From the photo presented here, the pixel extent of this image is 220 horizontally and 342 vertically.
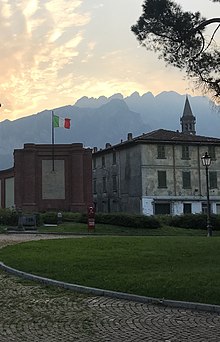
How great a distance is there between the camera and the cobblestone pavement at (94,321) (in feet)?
22.9

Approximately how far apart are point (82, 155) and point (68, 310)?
43866 millimetres

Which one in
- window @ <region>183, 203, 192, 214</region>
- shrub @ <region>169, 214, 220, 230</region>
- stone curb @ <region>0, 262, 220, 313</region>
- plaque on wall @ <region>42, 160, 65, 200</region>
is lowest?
stone curb @ <region>0, 262, 220, 313</region>

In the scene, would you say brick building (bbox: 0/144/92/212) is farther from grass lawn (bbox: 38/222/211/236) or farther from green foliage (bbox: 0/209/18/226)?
grass lawn (bbox: 38/222/211/236)

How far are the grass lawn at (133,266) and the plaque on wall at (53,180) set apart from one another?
32.0 m

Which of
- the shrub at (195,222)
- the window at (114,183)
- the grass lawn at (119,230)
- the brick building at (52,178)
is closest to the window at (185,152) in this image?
the window at (114,183)

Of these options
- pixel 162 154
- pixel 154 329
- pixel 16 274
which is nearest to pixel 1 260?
pixel 16 274

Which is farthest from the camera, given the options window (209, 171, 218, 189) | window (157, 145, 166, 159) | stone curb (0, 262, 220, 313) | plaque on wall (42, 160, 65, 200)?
window (209, 171, 218, 189)

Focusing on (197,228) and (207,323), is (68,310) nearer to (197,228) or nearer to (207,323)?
(207,323)

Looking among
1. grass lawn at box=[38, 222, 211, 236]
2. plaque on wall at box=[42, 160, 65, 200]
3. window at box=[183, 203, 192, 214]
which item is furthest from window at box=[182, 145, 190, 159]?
grass lawn at box=[38, 222, 211, 236]

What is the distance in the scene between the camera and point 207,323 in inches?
301

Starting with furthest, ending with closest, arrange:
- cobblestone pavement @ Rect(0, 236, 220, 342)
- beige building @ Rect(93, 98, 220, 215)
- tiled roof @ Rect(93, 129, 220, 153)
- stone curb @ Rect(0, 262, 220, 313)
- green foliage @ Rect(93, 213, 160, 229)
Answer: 1. tiled roof @ Rect(93, 129, 220, 153)
2. beige building @ Rect(93, 98, 220, 215)
3. green foliage @ Rect(93, 213, 160, 229)
4. stone curb @ Rect(0, 262, 220, 313)
5. cobblestone pavement @ Rect(0, 236, 220, 342)

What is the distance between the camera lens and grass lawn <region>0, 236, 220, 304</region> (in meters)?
9.73

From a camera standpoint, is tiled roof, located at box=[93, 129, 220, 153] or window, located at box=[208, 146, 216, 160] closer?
tiled roof, located at box=[93, 129, 220, 153]

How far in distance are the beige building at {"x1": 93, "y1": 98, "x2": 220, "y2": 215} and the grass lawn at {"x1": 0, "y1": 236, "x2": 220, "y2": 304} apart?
39.2 meters
